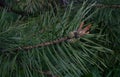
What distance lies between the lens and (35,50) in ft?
1.97

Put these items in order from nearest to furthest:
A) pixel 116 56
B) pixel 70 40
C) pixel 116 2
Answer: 1. pixel 70 40
2. pixel 116 2
3. pixel 116 56

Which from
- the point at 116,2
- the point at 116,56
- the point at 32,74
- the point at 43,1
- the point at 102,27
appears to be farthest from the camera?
the point at 116,56

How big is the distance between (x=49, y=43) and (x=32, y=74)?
13cm

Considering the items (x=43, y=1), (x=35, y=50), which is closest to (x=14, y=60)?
(x=35, y=50)

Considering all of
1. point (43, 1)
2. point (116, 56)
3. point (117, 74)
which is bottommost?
point (117, 74)

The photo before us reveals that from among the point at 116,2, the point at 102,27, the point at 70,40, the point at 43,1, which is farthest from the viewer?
the point at 43,1

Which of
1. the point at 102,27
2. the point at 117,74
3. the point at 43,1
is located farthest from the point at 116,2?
the point at 117,74

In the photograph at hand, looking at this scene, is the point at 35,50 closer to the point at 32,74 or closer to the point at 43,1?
the point at 32,74

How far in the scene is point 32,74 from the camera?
662 mm

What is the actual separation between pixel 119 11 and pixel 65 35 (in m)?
0.62

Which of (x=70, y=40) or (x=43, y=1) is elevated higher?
(x=43, y=1)

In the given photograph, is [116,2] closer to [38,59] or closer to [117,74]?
[38,59]

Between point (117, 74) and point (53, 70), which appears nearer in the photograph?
point (53, 70)

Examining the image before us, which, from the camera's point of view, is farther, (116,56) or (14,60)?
(116,56)
